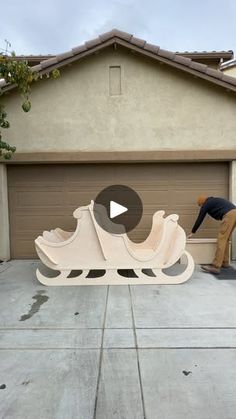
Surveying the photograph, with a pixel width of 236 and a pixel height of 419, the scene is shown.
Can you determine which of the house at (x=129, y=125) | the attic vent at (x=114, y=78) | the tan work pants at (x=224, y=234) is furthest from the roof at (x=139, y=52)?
the tan work pants at (x=224, y=234)

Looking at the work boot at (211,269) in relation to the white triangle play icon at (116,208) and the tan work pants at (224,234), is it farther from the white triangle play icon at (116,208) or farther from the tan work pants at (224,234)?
the white triangle play icon at (116,208)

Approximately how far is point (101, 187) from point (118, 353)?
4902 millimetres

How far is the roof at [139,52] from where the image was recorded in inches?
276

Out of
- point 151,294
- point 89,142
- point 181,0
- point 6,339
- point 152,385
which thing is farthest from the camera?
point 181,0

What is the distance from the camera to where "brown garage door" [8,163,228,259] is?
7805mm

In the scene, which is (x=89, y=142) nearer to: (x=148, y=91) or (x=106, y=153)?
(x=106, y=153)

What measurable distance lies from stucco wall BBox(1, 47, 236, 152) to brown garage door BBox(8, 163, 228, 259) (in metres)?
0.53

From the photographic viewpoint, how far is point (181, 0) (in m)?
9.88

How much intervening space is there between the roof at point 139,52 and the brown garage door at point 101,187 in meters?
1.91

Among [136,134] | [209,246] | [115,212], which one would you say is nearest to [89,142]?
[136,134]

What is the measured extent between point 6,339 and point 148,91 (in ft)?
19.4

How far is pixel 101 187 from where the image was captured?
7.84m
